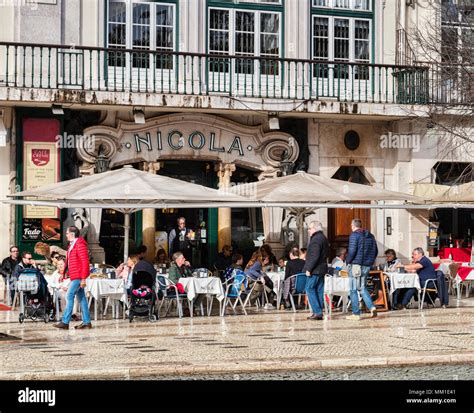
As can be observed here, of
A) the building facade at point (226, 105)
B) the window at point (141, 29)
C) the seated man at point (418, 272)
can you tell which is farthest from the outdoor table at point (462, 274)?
the window at point (141, 29)

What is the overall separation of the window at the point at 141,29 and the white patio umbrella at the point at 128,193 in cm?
602

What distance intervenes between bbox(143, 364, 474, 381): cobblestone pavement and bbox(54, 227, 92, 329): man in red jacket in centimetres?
606

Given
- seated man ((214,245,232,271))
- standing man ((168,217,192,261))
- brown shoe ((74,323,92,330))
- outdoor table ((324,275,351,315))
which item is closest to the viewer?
brown shoe ((74,323,92,330))

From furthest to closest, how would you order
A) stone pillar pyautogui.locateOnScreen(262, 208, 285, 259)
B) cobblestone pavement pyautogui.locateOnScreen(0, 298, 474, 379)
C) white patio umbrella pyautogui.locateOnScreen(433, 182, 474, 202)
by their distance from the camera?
stone pillar pyautogui.locateOnScreen(262, 208, 285, 259) → white patio umbrella pyautogui.locateOnScreen(433, 182, 474, 202) → cobblestone pavement pyautogui.locateOnScreen(0, 298, 474, 379)

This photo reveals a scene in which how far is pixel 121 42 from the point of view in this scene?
28984 millimetres

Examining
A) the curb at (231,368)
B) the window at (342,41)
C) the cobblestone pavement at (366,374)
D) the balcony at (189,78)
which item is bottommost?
the cobblestone pavement at (366,374)

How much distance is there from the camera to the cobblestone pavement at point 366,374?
14359 millimetres

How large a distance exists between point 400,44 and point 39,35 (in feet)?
29.7

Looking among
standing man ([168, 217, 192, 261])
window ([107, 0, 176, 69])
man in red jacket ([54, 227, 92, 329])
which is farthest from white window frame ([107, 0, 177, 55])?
man in red jacket ([54, 227, 92, 329])

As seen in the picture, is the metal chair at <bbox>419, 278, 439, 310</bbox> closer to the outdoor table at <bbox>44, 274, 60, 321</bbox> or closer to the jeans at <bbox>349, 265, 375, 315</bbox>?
the jeans at <bbox>349, 265, 375, 315</bbox>

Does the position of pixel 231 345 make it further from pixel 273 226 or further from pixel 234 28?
pixel 234 28

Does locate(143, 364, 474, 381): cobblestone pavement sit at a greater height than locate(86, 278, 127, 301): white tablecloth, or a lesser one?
lesser

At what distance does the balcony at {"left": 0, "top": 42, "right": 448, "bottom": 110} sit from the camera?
27.5m

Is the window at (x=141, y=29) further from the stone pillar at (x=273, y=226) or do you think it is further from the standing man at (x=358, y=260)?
the standing man at (x=358, y=260)
